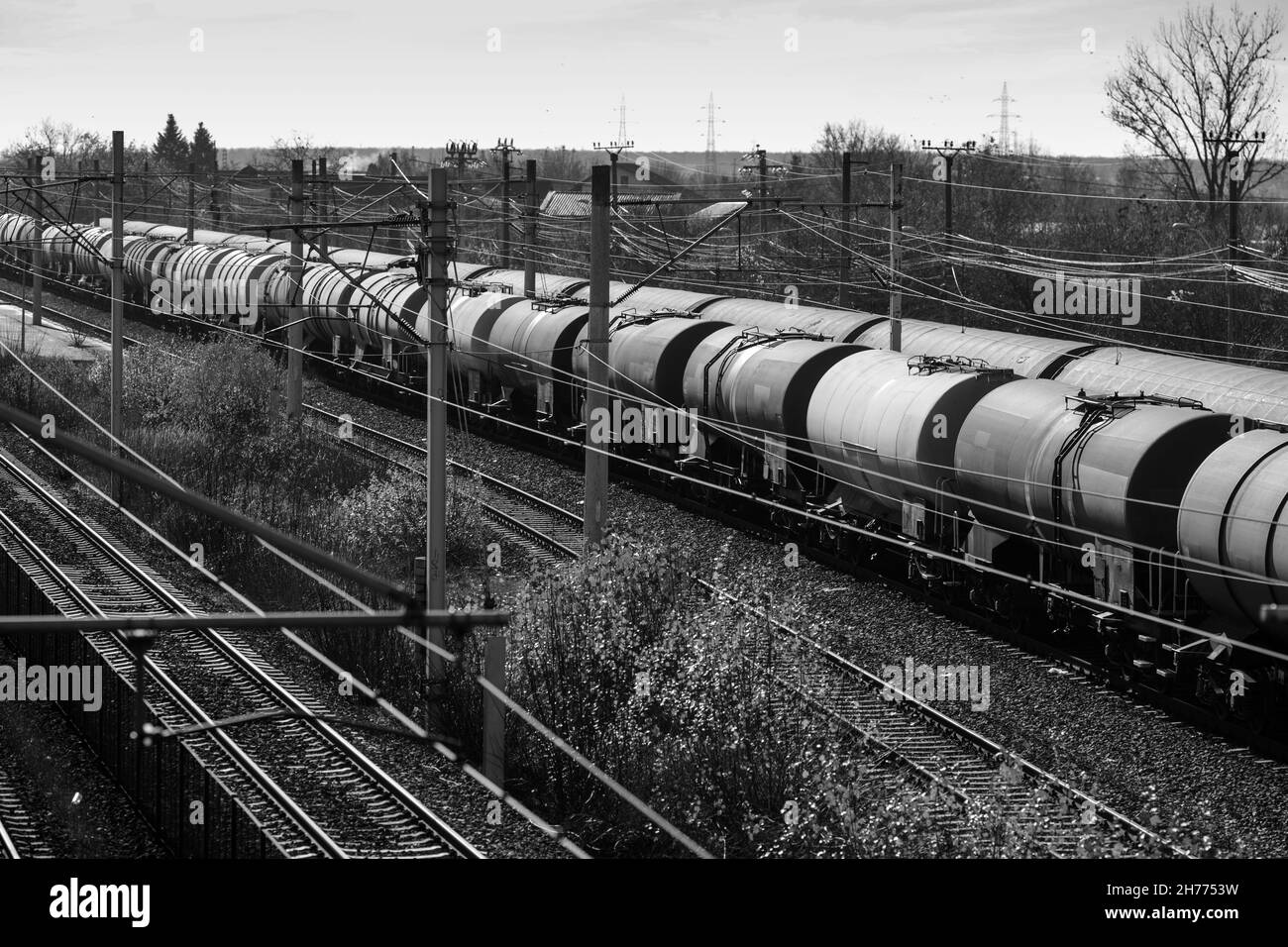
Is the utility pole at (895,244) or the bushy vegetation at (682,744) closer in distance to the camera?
the bushy vegetation at (682,744)

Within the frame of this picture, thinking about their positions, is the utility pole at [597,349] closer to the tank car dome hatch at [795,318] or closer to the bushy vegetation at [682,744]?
the bushy vegetation at [682,744]

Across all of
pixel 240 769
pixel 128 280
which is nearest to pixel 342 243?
pixel 128 280

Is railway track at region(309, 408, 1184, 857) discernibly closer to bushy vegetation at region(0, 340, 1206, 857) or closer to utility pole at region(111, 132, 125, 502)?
bushy vegetation at region(0, 340, 1206, 857)

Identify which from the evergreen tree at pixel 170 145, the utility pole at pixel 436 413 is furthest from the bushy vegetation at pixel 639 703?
the evergreen tree at pixel 170 145

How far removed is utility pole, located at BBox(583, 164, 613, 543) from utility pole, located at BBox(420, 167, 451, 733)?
3.11 m

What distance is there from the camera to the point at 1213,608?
14.2 metres

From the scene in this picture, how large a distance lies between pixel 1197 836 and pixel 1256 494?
A: 3.45m

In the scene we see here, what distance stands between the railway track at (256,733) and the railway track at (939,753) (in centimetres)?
364

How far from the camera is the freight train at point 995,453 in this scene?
1396 centimetres

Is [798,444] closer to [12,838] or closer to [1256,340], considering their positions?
[12,838]

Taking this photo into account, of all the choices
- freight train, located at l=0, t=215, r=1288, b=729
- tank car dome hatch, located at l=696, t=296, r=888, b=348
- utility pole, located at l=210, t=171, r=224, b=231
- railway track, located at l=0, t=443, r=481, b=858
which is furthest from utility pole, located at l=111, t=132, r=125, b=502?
utility pole, located at l=210, t=171, r=224, b=231

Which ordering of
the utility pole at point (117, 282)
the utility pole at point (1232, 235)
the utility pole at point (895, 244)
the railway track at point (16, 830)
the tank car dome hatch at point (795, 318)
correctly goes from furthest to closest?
the utility pole at point (1232, 235) → the tank car dome hatch at point (795, 318) → the utility pole at point (117, 282) → the utility pole at point (895, 244) → the railway track at point (16, 830)

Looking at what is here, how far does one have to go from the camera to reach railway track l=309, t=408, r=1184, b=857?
446 inches

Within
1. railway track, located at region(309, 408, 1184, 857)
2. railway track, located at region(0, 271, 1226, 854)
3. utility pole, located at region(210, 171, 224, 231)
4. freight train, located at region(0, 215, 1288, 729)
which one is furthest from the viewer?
utility pole, located at region(210, 171, 224, 231)
